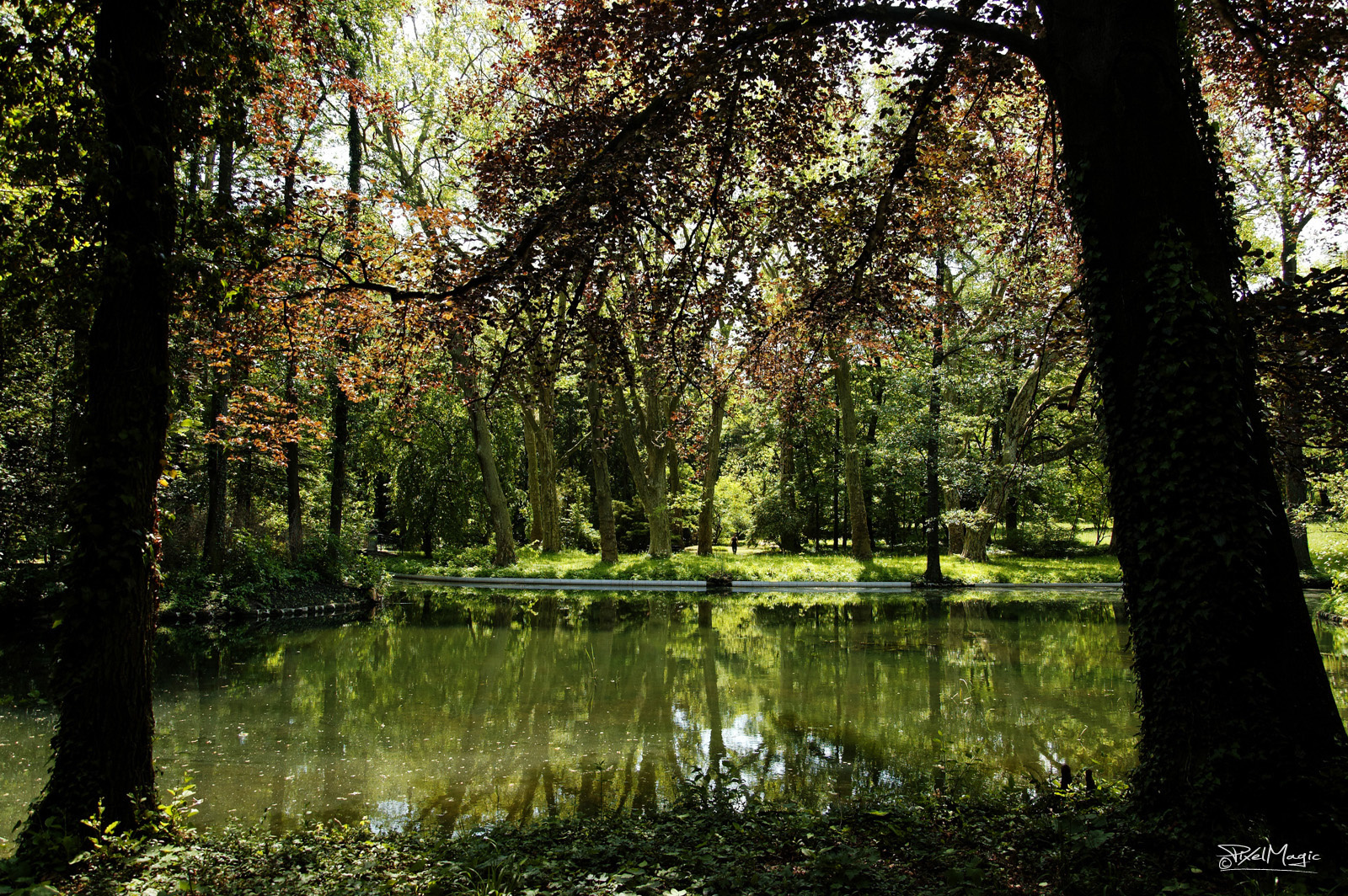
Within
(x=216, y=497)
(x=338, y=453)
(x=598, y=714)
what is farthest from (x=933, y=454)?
(x=216, y=497)

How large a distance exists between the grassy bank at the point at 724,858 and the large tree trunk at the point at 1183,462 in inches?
→ 21.4

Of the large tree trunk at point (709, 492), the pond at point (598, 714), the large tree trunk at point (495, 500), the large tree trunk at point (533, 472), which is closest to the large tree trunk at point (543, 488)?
the large tree trunk at point (533, 472)

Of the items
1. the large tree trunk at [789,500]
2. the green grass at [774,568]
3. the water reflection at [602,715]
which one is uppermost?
the large tree trunk at [789,500]

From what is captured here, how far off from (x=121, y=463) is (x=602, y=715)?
18.1 ft

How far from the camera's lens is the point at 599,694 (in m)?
9.55

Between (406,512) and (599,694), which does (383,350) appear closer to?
(599,694)

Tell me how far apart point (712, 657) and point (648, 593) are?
867cm

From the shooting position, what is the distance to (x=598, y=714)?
8633mm

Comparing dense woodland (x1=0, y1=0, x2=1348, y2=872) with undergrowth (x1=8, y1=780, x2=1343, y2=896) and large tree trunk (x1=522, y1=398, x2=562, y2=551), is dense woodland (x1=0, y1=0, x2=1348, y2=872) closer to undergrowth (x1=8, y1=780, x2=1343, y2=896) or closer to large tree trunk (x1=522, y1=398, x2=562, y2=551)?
undergrowth (x1=8, y1=780, x2=1343, y2=896)

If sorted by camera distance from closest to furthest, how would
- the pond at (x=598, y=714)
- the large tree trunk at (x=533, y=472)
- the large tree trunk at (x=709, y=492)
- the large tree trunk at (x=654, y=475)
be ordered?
1. the pond at (x=598, y=714)
2. the large tree trunk at (x=654, y=475)
3. the large tree trunk at (x=709, y=492)
4. the large tree trunk at (x=533, y=472)

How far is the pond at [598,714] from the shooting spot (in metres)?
6.30

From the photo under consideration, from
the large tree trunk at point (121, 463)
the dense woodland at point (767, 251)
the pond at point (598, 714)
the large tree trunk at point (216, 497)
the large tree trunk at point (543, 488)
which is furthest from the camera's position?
the large tree trunk at point (543, 488)

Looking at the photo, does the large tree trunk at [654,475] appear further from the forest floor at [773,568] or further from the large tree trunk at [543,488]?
the large tree trunk at [543,488]

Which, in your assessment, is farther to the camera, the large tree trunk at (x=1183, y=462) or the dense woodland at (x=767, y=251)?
the dense woodland at (x=767, y=251)
